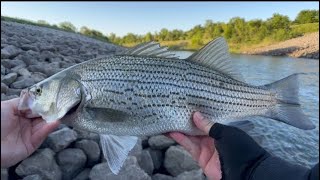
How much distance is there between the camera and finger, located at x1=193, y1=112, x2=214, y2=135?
8.94ft

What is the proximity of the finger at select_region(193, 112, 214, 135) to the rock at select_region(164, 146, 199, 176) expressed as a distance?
89.9 inches

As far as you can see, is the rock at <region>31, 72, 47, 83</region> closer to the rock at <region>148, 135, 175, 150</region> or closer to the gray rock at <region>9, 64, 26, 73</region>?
the gray rock at <region>9, 64, 26, 73</region>

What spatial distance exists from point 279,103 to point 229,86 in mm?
354

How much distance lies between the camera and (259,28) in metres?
3.90

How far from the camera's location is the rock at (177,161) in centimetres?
500

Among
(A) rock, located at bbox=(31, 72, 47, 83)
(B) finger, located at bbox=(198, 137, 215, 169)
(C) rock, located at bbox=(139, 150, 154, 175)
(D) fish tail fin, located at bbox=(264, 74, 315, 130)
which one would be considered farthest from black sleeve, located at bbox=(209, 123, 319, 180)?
(A) rock, located at bbox=(31, 72, 47, 83)

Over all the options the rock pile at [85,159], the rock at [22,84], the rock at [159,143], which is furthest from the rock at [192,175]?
the rock at [22,84]

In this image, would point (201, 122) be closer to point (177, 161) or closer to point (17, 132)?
point (17, 132)

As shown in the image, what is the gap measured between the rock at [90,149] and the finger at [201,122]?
2306 mm

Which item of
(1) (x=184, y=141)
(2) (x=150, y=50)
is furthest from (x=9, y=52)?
(2) (x=150, y=50)

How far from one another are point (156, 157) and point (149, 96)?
274 centimetres

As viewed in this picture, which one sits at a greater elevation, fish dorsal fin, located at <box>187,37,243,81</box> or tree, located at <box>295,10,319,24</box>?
tree, located at <box>295,10,319,24</box>

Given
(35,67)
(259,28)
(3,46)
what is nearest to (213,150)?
(259,28)

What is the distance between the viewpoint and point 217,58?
114 inches
